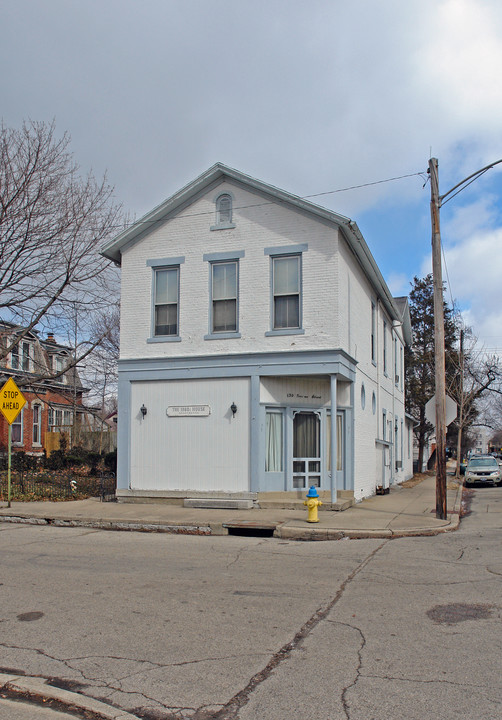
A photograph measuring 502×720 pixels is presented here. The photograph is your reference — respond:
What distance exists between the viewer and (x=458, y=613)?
6.84 m

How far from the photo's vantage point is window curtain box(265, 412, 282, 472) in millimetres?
16406

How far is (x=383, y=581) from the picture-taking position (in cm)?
847

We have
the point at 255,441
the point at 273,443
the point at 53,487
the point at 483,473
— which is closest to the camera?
the point at 255,441

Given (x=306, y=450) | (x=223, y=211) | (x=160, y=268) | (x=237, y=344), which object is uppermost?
(x=223, y=211)

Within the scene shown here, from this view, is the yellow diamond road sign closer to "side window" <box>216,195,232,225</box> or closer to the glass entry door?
"side window" <box>216,195,232,225</box>

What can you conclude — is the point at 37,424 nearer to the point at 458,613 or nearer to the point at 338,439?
the point at 338,439

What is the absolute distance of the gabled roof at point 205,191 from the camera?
1616 cm

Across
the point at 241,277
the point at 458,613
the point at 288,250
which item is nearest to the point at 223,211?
the point at 241,277

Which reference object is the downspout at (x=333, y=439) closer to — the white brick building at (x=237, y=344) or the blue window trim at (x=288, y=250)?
the white brick building at (x=237, y=344)

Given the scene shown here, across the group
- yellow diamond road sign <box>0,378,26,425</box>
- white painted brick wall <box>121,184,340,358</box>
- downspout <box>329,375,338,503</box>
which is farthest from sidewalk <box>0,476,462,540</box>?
white painted brick wall <box>121,184,340,358</box>

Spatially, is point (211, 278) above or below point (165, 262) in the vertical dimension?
below

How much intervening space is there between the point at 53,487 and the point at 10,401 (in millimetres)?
3523

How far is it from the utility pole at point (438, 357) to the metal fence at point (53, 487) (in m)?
8.92

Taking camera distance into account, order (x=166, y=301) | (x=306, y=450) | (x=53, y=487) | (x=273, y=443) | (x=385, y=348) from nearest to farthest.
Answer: (x=273, y=443), (x=306, y=450), (x=166, y=301), (x=53, y=487), (x=385, y=348)
